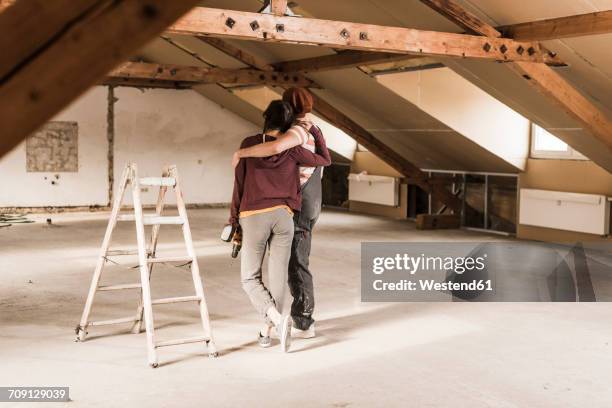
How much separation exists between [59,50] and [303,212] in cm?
290

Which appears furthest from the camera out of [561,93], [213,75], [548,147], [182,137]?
[182,137]

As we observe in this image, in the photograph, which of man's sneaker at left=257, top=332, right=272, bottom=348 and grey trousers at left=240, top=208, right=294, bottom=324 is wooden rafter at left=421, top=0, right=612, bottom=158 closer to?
grey trousers at left=240, top=208, right=294, bottom=324

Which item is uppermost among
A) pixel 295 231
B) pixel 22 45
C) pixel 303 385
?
pixel 22 45

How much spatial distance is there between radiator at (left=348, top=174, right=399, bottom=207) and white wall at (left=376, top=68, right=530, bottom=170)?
248cm

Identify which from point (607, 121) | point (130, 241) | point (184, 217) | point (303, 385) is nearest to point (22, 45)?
point (303, 385)

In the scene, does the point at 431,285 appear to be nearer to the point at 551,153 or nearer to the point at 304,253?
the point at 304,253

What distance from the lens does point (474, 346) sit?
13.1 ft

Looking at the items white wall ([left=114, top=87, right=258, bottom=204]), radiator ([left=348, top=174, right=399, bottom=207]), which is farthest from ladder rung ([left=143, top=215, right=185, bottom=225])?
white wall ([left=114, top=87, right=258, bottom=204])

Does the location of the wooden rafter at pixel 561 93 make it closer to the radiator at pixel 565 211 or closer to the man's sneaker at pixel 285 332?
the radiator at pixel 565 211

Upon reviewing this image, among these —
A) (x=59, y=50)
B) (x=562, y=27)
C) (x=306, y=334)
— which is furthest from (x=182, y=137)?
(x=59, y=50)

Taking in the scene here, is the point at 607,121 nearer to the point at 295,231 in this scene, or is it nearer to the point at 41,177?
the point at 295,231

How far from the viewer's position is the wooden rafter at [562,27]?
5.09m

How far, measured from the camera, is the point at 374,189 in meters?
11.2

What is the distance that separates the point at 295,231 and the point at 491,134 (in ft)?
16.8
